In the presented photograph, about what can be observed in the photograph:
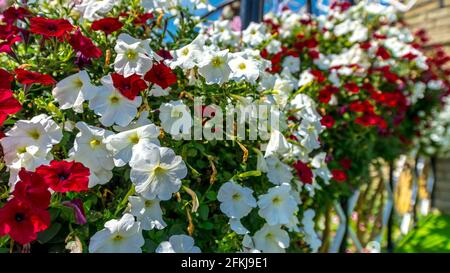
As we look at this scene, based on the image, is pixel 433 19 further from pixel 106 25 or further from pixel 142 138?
Result: pixel 142 138

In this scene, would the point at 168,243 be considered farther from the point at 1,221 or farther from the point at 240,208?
the point at 1,221

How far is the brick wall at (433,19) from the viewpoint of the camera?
14.7ft

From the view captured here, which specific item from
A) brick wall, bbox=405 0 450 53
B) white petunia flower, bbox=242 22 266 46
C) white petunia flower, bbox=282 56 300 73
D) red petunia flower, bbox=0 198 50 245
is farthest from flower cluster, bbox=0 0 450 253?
brick wall, bbox=405 0 450 53

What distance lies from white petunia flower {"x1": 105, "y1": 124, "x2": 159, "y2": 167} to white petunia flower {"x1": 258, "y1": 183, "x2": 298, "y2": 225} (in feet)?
1.42

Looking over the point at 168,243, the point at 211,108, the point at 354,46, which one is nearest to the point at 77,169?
the point at 168,243

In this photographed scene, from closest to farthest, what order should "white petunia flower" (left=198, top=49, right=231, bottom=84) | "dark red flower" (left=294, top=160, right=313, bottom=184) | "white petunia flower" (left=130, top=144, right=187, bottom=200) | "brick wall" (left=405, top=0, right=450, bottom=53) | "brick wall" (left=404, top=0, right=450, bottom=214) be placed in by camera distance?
"white petunia flower" (left=130, top=144, right=187, bottom=200), "white petunia flower" (left=198, top=49, right=231, bottom=84), "dark red flower" (left=294, top=160, right=313, bottom=184), "brick wall" (left=404, top=0, right=450, bottom=214), "brick wall" (left=405, top=0, right=450, bottom=53)

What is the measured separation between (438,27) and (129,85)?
4331mm

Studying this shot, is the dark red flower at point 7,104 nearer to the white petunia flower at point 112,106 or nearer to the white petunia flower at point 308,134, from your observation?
the white petunia flower at point 112,106

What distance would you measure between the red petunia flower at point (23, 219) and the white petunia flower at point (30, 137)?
0.63 feet

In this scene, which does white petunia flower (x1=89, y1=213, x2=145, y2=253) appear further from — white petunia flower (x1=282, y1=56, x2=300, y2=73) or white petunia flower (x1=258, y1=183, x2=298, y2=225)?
white petunia flower (x1=282, y1=56, x2=300, y2=73)

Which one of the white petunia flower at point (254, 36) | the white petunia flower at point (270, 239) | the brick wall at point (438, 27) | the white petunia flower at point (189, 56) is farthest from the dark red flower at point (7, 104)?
the brick wall at point (438, 27)

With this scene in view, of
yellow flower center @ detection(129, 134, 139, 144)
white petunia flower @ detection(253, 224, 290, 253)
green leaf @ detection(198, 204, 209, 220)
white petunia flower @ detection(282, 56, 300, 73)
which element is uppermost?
white petunia flower @ detection(282, 56, 300, 73)

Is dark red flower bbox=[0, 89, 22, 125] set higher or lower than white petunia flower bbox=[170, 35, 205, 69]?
lower

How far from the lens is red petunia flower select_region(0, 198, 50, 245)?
35.2 inches
